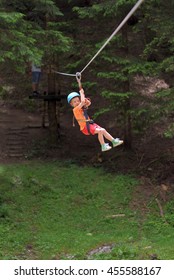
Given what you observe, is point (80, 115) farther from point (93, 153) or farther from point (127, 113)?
point (93, 153)

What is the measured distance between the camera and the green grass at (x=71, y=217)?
34.8 feet

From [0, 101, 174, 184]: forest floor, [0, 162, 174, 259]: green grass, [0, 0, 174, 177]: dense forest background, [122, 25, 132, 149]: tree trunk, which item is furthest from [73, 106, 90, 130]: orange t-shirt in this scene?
[0, 101, 174, 184]: forest floor

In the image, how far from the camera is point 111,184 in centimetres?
1436

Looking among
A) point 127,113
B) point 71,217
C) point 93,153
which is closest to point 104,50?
point 127,113

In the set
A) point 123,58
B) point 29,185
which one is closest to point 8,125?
point 29,185

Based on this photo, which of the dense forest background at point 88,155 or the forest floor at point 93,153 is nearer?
the dense forest background at point 88,155

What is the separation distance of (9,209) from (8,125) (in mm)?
6361

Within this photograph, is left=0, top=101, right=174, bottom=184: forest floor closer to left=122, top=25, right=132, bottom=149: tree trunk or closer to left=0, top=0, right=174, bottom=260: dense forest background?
left=0, top=0, right=174, bottom=260: dense forest background

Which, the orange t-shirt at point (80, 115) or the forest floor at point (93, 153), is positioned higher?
the forest floor at point (93, 153)

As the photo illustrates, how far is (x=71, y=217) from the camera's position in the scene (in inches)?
502

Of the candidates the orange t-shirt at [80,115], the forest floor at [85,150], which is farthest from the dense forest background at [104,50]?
the orange t-shirt at [80,115]

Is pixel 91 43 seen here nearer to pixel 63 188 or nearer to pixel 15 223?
pixel 63 188

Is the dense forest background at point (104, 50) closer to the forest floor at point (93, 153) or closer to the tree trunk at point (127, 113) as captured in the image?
the tree trunk at point (127, 113)

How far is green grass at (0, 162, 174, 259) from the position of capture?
10.6m
